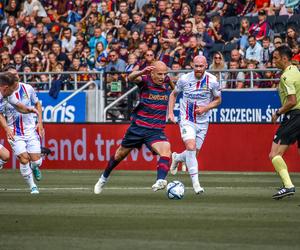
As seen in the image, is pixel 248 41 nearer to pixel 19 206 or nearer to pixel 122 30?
pixel 122 30

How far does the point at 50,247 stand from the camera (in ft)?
34.2

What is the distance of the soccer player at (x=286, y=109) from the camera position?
52.3 ft

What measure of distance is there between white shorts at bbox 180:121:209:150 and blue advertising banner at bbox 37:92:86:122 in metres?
11.2

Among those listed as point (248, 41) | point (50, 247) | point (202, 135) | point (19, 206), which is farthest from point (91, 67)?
point (50, 247)

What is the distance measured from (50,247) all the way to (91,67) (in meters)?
20.4

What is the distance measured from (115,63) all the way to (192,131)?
1143 cm

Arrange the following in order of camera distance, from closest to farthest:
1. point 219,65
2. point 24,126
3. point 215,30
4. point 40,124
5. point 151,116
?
point 151,116 < point 40,124 < point 24,126 < point 219,65 < point 215,30

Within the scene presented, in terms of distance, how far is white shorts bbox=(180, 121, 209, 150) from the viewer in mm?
17906

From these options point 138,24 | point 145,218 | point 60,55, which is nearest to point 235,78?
point 138,24

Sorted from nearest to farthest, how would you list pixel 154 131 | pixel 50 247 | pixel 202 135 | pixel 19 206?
pixel 50 247, pixel 19 206, pixel 154 131, pixel 202 135

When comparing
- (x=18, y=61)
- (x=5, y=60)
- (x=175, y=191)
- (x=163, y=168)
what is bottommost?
(x=18, y=61)

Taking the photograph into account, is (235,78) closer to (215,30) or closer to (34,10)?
(215,30)

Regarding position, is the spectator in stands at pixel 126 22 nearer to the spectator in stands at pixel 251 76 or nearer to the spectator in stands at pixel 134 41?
the spectator in stands at pixel 134 41

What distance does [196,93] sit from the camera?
60.3ft
